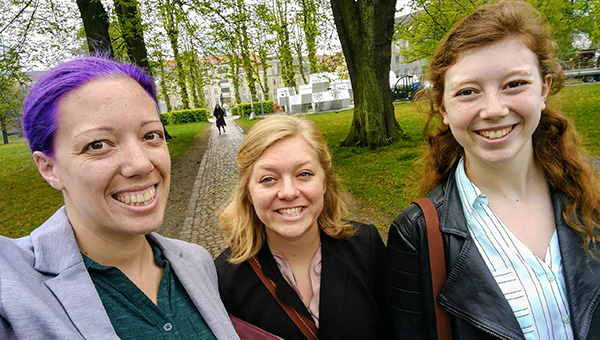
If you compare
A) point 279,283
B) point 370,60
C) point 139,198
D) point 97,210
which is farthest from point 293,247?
point 370,60

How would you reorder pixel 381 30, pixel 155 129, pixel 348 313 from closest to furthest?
pixel 155 129
pixel 348 313
pixel 381 30

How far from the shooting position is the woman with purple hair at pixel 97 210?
115 centimetres

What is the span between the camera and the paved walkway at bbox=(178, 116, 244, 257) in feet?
18.5

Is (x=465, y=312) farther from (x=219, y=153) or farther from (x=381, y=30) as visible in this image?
(x=219, y=153)

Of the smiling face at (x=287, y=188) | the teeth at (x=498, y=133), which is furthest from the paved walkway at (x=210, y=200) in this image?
the teeth at (x=498, y=133)

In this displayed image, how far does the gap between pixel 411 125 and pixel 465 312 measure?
45.0ft

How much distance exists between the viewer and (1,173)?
45.6ft

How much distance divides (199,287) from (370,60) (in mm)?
9509

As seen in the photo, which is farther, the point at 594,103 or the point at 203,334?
the point at 594,103

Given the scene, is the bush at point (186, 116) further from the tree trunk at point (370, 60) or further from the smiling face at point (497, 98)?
the smiling face at point (497, 98)

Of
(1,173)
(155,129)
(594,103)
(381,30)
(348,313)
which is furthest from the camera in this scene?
(1,173)

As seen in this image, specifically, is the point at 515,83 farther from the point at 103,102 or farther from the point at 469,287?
the point at 103,102

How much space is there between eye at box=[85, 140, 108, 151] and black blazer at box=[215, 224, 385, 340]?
950 millimetres

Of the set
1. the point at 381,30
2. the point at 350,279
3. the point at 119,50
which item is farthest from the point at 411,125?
the point at 350,279
